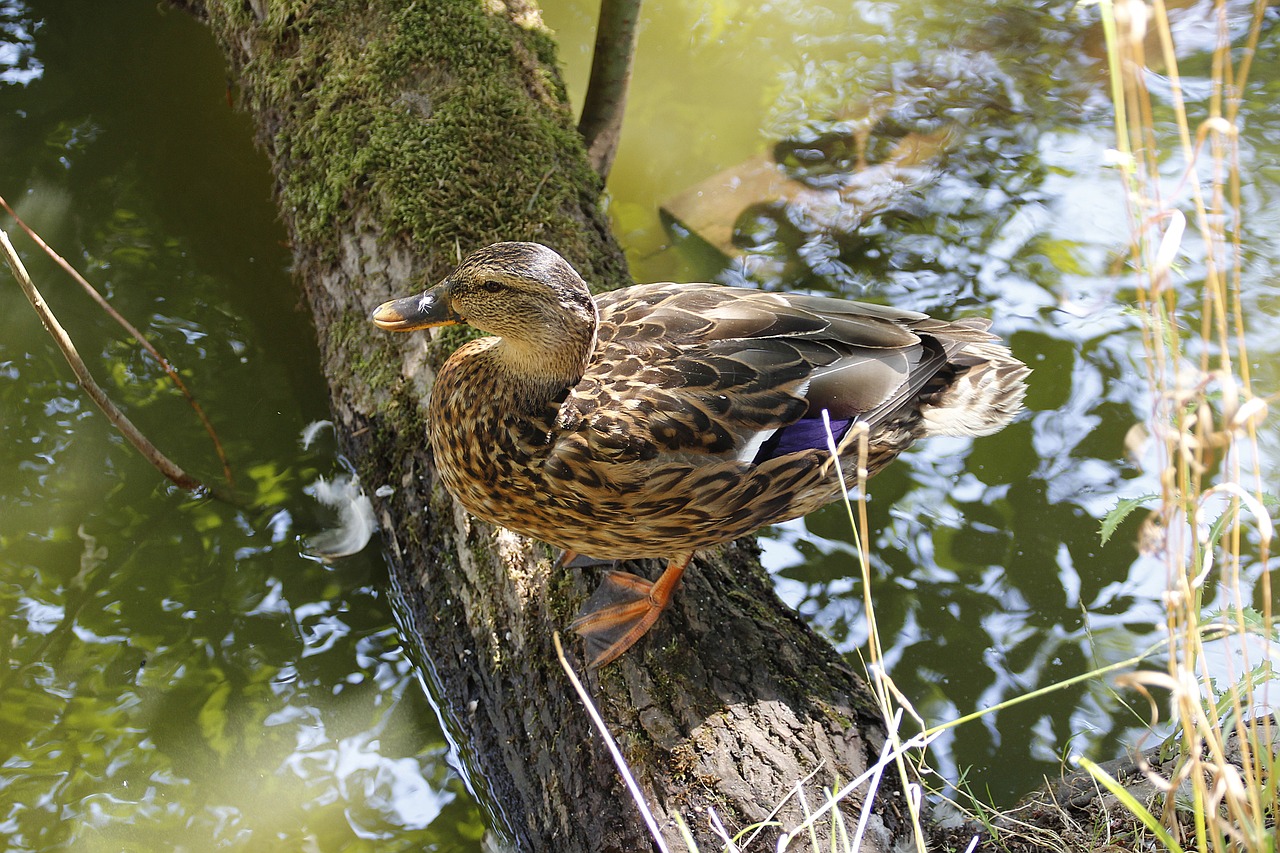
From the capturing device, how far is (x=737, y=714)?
2270 millimetres

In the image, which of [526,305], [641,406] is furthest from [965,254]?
[526,305]

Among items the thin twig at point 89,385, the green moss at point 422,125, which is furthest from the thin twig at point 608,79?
the thin twig at point 89,385

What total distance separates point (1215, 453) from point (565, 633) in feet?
9.15

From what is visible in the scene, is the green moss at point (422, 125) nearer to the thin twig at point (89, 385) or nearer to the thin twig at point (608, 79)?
the thin twig at point (608, 79)

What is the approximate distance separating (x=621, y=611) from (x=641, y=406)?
1.92 ft

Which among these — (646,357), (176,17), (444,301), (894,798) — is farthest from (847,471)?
(176,17)

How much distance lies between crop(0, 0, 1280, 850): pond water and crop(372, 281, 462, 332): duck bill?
1.27 m

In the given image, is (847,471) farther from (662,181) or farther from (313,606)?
(662,181)

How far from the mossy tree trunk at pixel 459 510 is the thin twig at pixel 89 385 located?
2.05ft

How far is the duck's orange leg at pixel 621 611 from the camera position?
7.92ft

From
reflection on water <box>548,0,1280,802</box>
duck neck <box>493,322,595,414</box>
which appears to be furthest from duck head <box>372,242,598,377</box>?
reflection on water <box>548,0,1280,802</box>

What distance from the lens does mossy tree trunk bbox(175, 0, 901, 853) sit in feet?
7.36

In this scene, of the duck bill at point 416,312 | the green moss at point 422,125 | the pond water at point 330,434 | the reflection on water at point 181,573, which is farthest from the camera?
the green moss at point 422,125

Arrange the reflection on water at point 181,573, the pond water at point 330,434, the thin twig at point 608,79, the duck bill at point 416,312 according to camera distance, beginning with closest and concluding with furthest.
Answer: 1. the duck bill at point 416,312
2. the reflection on water at point 181,573
3. the pond water at point 330,434
4. the thin twig at point 608,79
